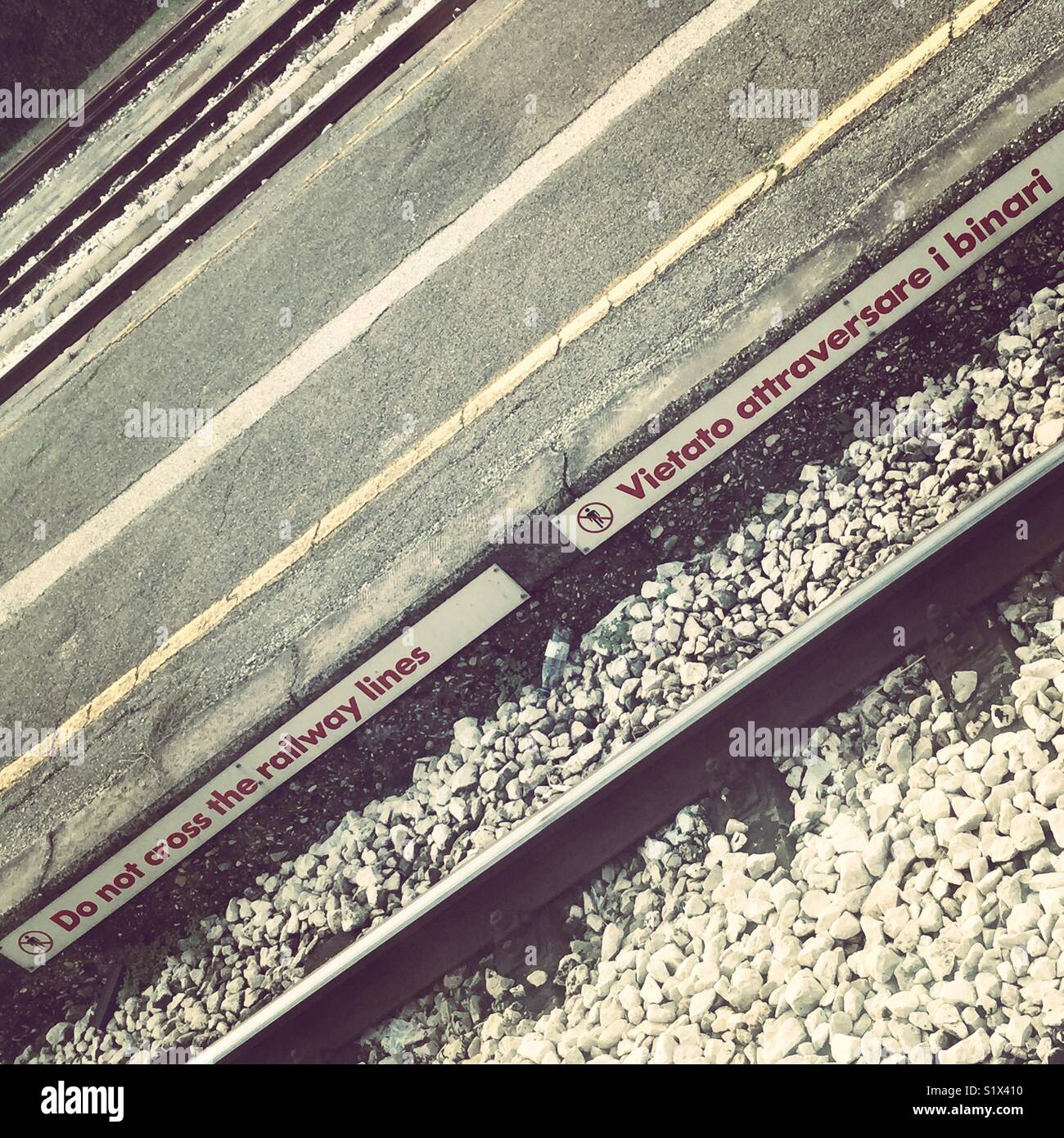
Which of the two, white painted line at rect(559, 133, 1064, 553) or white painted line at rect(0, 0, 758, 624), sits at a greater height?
white painted line at rect(0, 0, 758, 624)

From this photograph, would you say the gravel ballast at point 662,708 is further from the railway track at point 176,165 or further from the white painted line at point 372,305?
the railway track at point 176,165

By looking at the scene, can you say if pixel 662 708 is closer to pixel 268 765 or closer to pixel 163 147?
pixel 268 765

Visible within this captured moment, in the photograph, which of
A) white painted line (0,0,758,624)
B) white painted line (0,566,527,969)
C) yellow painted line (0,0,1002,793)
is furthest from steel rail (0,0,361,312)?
white painted line (0,566,527,969)

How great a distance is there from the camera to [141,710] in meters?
6.68

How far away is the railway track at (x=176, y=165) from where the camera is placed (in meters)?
8.50

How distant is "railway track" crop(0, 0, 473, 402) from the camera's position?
8500 millimetres

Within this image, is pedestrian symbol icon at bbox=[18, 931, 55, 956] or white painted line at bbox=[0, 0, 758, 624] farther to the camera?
white painted line at bbox=[0, 0, 758, 624]

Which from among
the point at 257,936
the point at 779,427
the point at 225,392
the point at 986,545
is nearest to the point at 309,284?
the point at 225,392

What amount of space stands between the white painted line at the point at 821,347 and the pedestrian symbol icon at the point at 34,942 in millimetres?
4063

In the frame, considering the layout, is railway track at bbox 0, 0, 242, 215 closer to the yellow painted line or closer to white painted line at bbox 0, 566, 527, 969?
the yellow painted line

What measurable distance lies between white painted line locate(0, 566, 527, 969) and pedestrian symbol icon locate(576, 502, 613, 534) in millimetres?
531

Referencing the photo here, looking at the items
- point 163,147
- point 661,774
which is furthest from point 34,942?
point 163,147

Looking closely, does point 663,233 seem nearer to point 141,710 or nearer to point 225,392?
point 225,392

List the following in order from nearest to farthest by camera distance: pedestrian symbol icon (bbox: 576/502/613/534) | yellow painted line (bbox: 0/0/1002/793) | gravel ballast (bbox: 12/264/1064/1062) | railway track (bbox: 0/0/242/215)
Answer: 1. gravel ballast (bbox: 12/264/1064/1062)
2. pedestrian symbol icon (bbox: 576/502/613/534)
3. yellow painted line (bbox: 0/0/1002/793)
4. railway track (bbox: 0/0/242/215)
